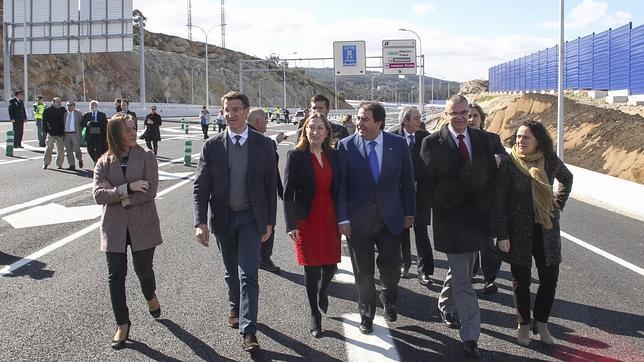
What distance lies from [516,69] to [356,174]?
178ft

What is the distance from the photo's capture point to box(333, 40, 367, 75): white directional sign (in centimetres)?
4588

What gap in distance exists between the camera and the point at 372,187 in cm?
493

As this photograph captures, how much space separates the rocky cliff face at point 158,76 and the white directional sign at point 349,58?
95.5 ft

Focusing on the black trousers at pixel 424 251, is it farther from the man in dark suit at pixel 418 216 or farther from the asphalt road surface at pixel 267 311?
the asphalt road surface at pixel 267 311

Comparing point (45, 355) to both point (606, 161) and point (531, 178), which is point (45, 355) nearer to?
point (531, 178)

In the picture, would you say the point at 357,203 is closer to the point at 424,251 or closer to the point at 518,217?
the point at 518,217

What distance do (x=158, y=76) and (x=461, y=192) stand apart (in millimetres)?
97504

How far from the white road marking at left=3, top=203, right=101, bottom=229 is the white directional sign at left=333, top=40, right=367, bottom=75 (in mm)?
36278

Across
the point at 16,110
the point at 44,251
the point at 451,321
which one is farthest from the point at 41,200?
the point at 16,110

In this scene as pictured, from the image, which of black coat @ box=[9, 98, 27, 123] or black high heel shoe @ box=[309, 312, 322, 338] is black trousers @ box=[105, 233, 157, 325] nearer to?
black high heel shoe @ box=[309, 312, 322, 338]

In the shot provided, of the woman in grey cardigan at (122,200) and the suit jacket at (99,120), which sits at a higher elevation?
the suit jacket at (99,120)

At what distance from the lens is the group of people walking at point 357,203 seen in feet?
15.4

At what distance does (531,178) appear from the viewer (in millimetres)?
4648

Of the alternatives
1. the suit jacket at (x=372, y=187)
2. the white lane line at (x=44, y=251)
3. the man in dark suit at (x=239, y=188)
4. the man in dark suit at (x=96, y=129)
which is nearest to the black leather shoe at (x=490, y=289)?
the suit jacket at (x=372, y=187)
